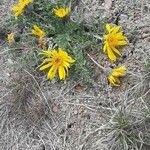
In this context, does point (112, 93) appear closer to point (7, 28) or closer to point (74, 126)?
point (74, 126)

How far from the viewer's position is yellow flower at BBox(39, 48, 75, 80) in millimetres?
3078

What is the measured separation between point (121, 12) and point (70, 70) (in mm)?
511

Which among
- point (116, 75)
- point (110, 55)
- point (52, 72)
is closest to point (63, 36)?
point (52, 72)

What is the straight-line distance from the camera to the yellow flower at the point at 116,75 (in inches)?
116

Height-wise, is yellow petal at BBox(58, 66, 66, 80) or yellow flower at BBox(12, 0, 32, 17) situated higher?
yellow flower at BBox(12, 0, 32, 17)

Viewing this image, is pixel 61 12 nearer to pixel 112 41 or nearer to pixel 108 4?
pixel 108 4

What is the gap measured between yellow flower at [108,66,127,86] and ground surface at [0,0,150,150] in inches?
1.7

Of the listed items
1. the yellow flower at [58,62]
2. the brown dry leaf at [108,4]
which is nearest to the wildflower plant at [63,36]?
the yellow flower at [58,62]

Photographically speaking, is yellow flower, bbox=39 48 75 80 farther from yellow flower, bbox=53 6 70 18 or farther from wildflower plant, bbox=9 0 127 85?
yellow flower, bbox=53 6 70 18

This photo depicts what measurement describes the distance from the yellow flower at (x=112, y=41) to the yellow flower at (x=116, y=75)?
0.39 feet

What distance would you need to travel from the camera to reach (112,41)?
305cm

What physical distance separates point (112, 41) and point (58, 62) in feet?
1.20

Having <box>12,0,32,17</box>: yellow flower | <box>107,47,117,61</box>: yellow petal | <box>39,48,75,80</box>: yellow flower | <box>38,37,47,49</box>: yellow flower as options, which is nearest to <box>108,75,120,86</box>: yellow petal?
<box>107,47,117,61</box>: yellow petal

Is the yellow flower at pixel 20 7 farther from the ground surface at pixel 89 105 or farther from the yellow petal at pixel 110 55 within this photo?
the yellow petal at pixel 110 55
